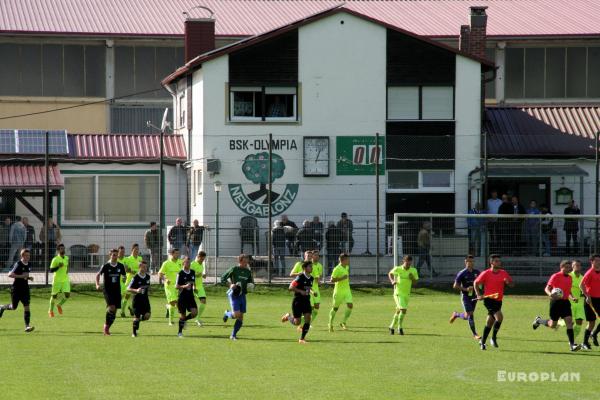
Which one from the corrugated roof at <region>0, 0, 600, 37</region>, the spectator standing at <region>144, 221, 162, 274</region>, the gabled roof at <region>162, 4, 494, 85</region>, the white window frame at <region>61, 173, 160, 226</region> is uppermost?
the corrugated roof at <region>0, 0, 600, 37</region>

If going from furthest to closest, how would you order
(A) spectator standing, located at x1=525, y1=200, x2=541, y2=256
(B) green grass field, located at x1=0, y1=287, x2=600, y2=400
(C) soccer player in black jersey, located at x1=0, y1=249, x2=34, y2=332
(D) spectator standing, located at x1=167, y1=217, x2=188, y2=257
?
1. (A) spectator standing, located at x1=525, y1=200, x2=541, y2=256
2. (D) spectator standing, located at x1=167, y1=217, x2=188, y2=257
3. (C) soccer player in black jersey, located at x1=0, y1=249, x2=34, y2=332
4. (B) green grass field, located at x1=0, y1=287, x2=600, y2=400

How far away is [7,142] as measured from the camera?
4238 cm

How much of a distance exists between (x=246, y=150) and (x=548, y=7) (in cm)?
2523

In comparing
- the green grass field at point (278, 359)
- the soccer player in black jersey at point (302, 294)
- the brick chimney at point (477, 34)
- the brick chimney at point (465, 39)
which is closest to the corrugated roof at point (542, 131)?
A: the brick chimney at point (477, 34)

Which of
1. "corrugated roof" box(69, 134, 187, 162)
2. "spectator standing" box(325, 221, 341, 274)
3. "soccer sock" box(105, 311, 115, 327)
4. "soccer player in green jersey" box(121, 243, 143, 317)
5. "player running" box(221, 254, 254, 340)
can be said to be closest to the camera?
"player running" box(221, 254, 254, 340)

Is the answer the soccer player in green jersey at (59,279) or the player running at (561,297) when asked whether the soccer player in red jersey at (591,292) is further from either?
the soccer player in green jersey at (59,279)

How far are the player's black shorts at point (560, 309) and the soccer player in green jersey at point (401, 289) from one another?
11.5 feet

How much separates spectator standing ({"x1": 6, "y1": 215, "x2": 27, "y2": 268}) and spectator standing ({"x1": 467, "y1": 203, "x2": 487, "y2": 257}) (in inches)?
522

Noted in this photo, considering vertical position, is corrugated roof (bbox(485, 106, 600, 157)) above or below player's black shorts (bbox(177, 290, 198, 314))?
above

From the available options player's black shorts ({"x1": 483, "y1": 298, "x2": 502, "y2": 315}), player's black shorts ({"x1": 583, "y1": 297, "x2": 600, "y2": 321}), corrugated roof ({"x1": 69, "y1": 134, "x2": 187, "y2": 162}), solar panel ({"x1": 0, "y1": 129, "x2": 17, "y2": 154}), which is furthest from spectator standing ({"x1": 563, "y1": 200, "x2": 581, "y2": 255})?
solar panel ({"x1": 0, "y1": 129, "x2": 17, "y2": 154})

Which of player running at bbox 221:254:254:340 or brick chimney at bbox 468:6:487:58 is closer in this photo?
player running at bbox 221:254:254:340

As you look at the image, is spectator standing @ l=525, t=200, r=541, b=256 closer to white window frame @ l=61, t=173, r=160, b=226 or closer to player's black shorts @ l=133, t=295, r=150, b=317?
white window frame @ l=61, t=173, r=160, b=226

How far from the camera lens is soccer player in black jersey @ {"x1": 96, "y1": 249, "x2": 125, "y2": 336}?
26016 millimetres

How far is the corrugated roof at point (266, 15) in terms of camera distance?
184 feet
